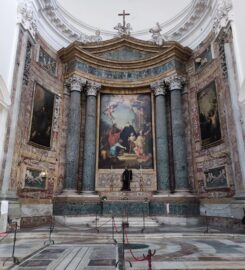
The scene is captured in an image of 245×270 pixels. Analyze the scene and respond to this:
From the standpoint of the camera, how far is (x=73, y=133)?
559 inches

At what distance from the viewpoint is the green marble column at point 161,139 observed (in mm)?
13781

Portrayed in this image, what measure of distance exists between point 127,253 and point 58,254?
1.60m

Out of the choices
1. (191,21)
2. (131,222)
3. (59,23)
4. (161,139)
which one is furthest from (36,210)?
(191,21)

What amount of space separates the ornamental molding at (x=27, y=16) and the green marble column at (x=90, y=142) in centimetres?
436

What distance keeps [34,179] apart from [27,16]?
25.7ft

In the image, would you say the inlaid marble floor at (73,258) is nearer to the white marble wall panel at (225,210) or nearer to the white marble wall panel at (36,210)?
the white marble wall panel at (36,210)

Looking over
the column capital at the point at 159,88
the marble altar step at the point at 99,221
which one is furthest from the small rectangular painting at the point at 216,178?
the column capital at the point at 159,88

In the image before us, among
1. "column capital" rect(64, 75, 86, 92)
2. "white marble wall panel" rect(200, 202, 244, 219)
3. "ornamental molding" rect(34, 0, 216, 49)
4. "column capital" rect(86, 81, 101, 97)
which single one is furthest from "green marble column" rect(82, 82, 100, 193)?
"white marble wall panel" rect(200, 202, 244, 219)

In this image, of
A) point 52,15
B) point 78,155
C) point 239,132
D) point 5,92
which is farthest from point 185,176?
point 52,15

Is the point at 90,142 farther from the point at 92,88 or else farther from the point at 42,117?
the point at 92,88

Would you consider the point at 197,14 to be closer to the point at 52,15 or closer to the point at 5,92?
the point at 52,15

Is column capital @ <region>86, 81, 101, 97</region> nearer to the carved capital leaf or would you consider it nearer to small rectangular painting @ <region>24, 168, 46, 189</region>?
the carved capital leaf

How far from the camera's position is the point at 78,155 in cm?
1430

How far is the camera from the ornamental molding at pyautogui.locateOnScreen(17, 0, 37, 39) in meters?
11.8
